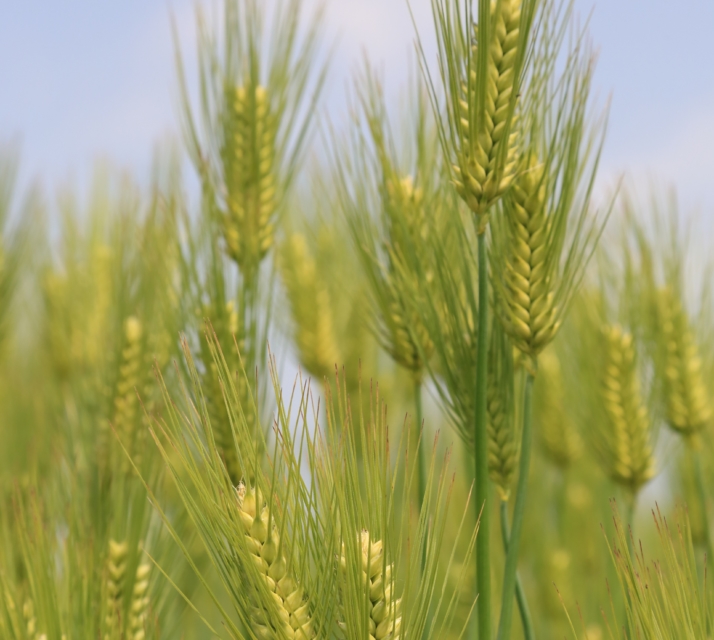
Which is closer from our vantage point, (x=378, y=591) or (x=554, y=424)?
(x=378, y=591)

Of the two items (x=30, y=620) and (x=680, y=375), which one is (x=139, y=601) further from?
(x=680, y=375)

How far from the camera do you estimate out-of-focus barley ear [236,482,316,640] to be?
718 millimetres

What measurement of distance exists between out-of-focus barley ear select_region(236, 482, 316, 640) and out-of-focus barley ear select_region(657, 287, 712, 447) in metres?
1.18

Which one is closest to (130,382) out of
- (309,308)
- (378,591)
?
(309,308)

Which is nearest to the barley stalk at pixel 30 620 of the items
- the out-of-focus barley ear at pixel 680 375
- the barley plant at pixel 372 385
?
the barley plant at pixel 372 385

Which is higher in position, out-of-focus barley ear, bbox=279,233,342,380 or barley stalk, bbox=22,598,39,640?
out-of-focus barley ear, bbox=279,233,342,380

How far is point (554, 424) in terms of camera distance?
7.14 feet

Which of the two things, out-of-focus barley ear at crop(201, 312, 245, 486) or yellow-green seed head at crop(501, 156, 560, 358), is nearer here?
yellow-green seed head at crop(501, 156, 560, 358)

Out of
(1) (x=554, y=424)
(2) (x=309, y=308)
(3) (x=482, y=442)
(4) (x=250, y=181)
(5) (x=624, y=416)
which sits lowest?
(1) (x=554, y=424)

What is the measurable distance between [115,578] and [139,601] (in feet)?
0.17

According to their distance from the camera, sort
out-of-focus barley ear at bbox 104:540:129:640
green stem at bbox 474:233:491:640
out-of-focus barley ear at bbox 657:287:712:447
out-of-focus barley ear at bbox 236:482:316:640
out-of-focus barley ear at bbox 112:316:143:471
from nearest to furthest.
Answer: out-of-focus barley ear at bbox 236:482:316:640
green stem at bbox 474:233:491:640
out-of-focus barley ear at bbox 104:540:129:640
out-of-focus barley ear at bbox 112:316:143:471
out-of-focus barley ear at bbox 657:287:712:447

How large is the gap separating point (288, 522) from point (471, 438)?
1.01 ft

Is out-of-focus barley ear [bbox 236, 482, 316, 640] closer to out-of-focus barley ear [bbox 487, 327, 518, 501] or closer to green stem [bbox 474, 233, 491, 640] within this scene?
green stem [bbox 474, 233, 491, 640]

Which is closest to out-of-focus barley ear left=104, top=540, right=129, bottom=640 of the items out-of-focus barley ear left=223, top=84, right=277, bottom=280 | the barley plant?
the barley plant
